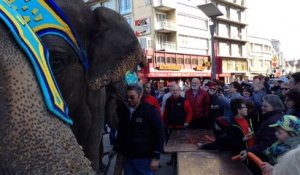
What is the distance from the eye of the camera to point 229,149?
16.8 feet

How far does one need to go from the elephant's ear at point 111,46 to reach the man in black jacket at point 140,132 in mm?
1878

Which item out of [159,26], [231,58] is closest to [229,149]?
[159,26]

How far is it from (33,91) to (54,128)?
0.10 meters

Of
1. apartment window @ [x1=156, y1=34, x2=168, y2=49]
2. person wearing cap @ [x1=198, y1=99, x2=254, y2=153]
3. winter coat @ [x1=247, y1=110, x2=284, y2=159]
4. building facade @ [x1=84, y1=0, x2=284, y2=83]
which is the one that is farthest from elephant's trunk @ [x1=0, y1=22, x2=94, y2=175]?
apartment window @ [x1=156, y1=34, x2=168, y2=49]

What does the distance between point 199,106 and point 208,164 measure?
4.11m

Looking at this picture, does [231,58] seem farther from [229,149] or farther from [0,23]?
[0,23]

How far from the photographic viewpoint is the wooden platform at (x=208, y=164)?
3894 millimetres

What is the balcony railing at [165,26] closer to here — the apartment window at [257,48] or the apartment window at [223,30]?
the apartment window at [223,30]

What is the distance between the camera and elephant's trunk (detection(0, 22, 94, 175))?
0.86 meters

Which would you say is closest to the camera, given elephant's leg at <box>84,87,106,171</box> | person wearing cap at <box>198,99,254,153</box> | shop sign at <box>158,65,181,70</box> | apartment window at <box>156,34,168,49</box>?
elephant's leg at <box>84,87,106,171</box>

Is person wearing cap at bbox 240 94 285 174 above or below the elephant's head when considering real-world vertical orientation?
below

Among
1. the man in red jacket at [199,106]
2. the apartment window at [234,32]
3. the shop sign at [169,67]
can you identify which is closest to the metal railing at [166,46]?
the shop sign at [169,67]

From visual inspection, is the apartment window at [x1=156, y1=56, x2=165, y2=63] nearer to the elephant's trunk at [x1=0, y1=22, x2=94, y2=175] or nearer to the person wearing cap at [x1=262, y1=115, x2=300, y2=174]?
the person wearing cap at [x1=262, y1=115, x2=300, y2=174]

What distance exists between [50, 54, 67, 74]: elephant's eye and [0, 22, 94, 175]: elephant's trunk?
1.31m
